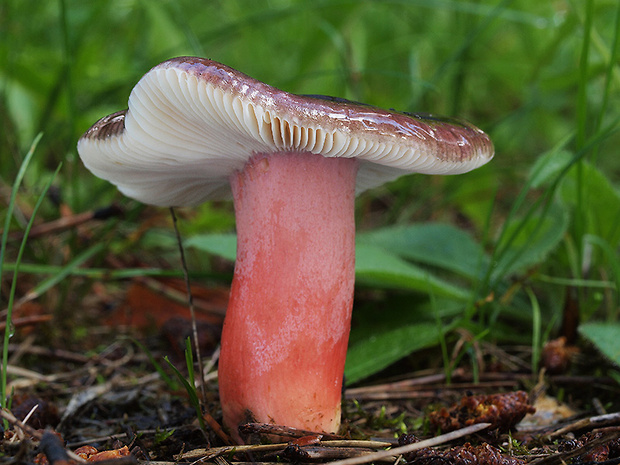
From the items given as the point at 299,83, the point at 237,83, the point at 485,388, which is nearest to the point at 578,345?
the point at 485,388

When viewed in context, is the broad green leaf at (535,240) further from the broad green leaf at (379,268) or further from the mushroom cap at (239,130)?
the mushroom cap at (239,130)

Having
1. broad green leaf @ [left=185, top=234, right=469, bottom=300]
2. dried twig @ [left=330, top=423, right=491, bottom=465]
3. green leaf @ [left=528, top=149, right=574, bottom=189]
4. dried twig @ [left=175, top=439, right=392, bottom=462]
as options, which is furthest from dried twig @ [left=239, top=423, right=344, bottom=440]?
green leaf @ [left=528, top=149, right=574, bottom=189]

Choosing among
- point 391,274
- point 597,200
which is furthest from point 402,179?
point 391,274

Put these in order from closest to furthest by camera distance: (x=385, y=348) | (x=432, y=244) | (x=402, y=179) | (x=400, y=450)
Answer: (x=400, y=450)
(x=385, y=348)
(x=432, y=244)
(x=402, y=179)

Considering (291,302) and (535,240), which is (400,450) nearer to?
(291,302)

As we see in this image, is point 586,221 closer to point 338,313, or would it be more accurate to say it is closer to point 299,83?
point 338,313

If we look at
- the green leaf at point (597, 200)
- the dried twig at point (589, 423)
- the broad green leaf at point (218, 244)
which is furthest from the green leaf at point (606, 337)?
the broad green leaf at point (218, 244)

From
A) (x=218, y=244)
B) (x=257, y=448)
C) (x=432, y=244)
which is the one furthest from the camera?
(x=432, y=244)
